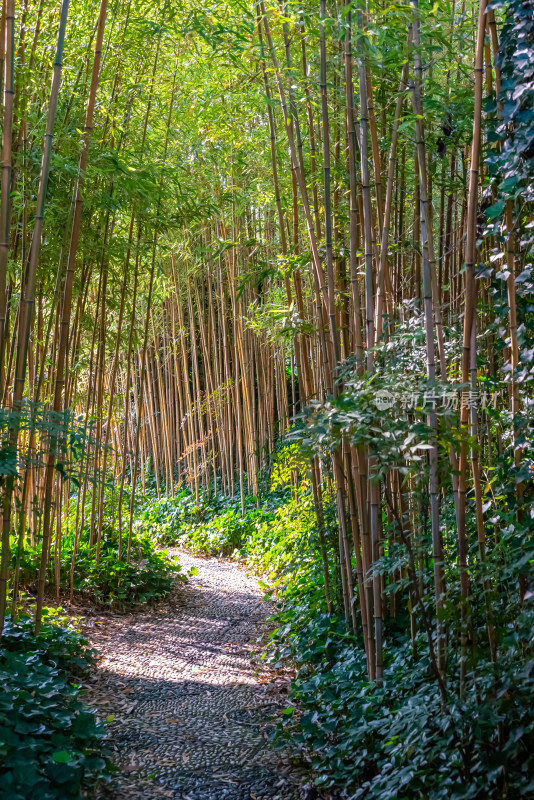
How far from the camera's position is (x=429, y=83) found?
7.02ft

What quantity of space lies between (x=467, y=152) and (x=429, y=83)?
603 mm

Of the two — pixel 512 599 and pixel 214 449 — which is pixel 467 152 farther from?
pixel 214 449

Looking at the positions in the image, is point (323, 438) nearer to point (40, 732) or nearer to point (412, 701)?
point (412, 701)

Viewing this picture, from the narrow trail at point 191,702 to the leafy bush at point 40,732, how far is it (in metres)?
0.16

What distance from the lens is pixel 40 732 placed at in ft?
5.59

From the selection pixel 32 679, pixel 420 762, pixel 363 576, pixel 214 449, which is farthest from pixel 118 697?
pixel 214 449

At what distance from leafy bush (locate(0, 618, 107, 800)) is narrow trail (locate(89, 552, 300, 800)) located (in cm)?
16

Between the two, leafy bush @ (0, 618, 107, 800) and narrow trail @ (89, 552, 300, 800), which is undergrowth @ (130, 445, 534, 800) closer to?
narrow trail @ (89, 552, 300, 800)

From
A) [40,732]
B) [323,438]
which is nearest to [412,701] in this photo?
[323,438]

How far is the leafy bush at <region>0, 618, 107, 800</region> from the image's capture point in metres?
1.47

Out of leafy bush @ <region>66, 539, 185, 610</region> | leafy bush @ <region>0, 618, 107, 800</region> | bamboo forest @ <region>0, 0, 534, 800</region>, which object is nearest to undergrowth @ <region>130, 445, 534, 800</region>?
bamboo forest @ <region>0, 0, 534, 800</region>

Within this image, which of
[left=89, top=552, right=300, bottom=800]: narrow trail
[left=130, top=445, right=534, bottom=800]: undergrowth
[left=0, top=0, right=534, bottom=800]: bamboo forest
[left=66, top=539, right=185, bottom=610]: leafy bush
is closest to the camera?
[left=130, top=445, right=534, bottom=800]: undergrowth

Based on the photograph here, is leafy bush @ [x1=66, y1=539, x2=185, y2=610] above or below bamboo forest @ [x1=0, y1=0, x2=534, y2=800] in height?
below

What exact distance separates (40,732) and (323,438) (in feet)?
3.41
